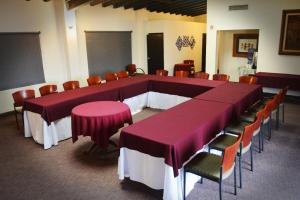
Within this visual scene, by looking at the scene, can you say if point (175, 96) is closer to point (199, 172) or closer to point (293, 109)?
point (293, 109)

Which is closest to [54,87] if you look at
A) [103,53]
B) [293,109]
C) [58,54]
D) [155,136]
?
[58,54]

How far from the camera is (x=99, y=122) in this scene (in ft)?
11.6

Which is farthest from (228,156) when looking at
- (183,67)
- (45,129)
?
(183,67)

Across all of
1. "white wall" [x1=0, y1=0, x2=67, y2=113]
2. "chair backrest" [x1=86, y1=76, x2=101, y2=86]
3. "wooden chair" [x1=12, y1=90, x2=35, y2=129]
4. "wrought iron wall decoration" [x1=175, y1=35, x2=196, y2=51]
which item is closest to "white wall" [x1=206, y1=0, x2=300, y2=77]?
"wrought iron wall decoration" [x1=175, y1=35, x2=196, y2=51]

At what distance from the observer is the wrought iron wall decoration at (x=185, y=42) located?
1019 centimetres

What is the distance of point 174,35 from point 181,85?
481 centimetres

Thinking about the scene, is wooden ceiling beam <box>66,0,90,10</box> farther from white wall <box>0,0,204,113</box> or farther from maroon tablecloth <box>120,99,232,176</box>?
maroon tablecloth <box>120,99,232,176</box>

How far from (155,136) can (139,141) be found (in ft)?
0.61

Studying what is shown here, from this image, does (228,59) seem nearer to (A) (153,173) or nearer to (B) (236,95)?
(B) (236,95)

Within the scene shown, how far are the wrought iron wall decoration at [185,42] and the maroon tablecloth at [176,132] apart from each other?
7032 millimetres

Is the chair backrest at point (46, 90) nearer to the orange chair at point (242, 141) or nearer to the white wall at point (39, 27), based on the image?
the white wall at point (39, 27)

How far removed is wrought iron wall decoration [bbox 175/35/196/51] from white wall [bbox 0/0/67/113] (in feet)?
16.1

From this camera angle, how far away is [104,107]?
12.8ft

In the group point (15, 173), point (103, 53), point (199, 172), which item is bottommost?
point (15, 173)
